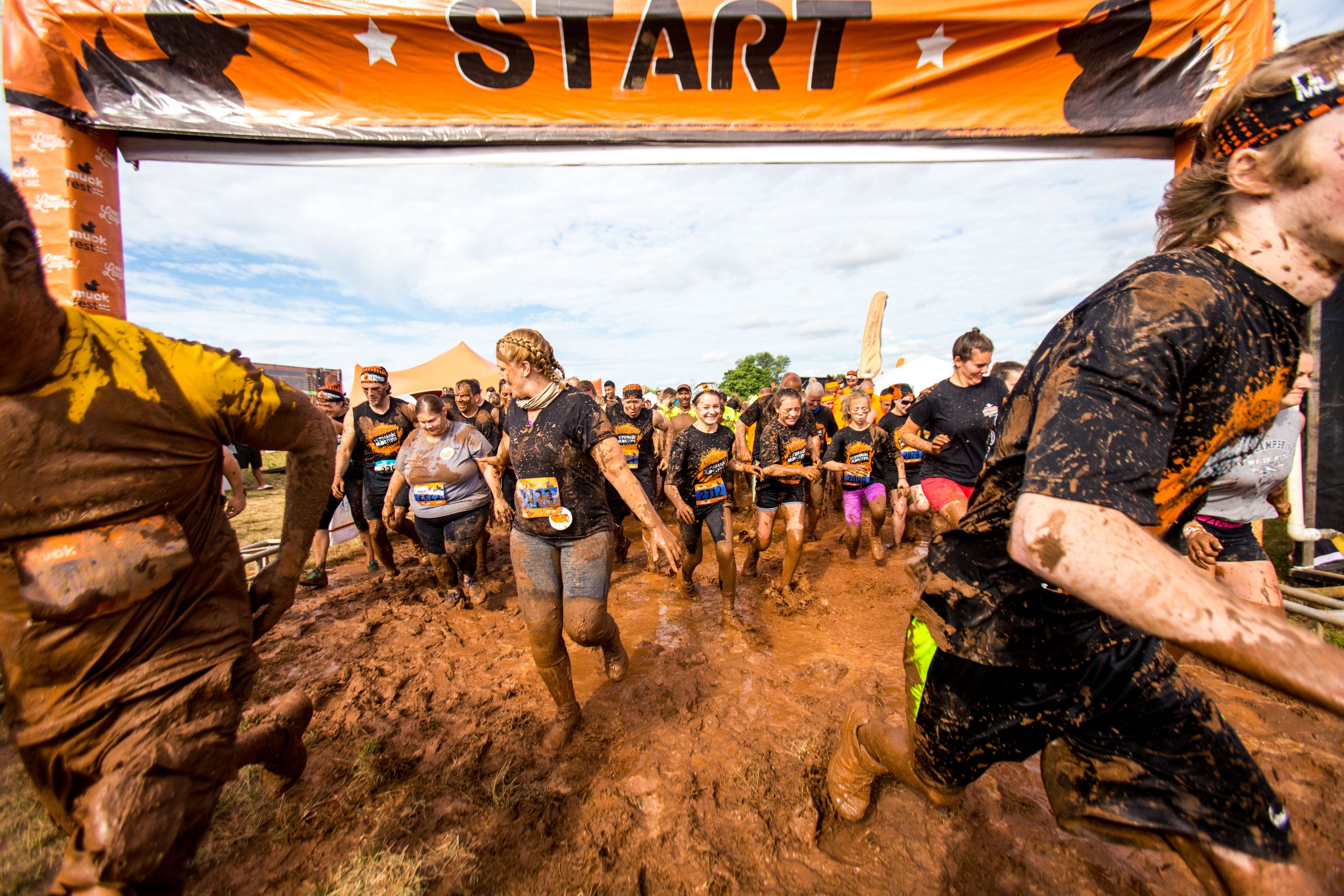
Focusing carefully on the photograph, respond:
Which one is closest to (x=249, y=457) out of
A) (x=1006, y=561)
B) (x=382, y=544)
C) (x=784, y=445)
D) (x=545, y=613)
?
(x=382, y=544)

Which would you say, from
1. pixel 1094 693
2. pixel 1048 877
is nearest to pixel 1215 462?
pixel 1094 693

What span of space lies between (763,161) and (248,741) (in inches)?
209

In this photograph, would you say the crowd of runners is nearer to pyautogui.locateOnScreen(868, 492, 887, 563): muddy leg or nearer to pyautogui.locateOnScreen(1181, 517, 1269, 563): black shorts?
pyautogui.locateOnScreen(1181, 517, 1269, 563): black shorts

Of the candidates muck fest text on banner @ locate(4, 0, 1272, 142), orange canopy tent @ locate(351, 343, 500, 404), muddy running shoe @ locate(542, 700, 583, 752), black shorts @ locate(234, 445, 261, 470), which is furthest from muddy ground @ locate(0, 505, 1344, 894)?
orange canopy tent @ locate(351, 343, 500, 404)

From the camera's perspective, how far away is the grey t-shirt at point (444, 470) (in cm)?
495

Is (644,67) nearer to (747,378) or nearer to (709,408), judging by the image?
(709,408)

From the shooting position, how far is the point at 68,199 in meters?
3.82

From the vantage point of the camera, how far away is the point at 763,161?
4695 mm

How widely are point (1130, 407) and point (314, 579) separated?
23.9ft

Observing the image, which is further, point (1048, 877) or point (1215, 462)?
point (1048, 877)

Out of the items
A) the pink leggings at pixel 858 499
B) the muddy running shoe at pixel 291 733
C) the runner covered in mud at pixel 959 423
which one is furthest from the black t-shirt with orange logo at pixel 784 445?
the muddy running shoe at pixel 291 733

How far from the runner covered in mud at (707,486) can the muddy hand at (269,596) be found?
3.24 m

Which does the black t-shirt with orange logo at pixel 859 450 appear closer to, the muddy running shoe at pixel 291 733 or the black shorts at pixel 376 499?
the black shorts at pixel 376 499

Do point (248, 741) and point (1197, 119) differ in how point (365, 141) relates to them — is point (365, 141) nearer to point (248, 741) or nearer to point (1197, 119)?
point (248, 741)
